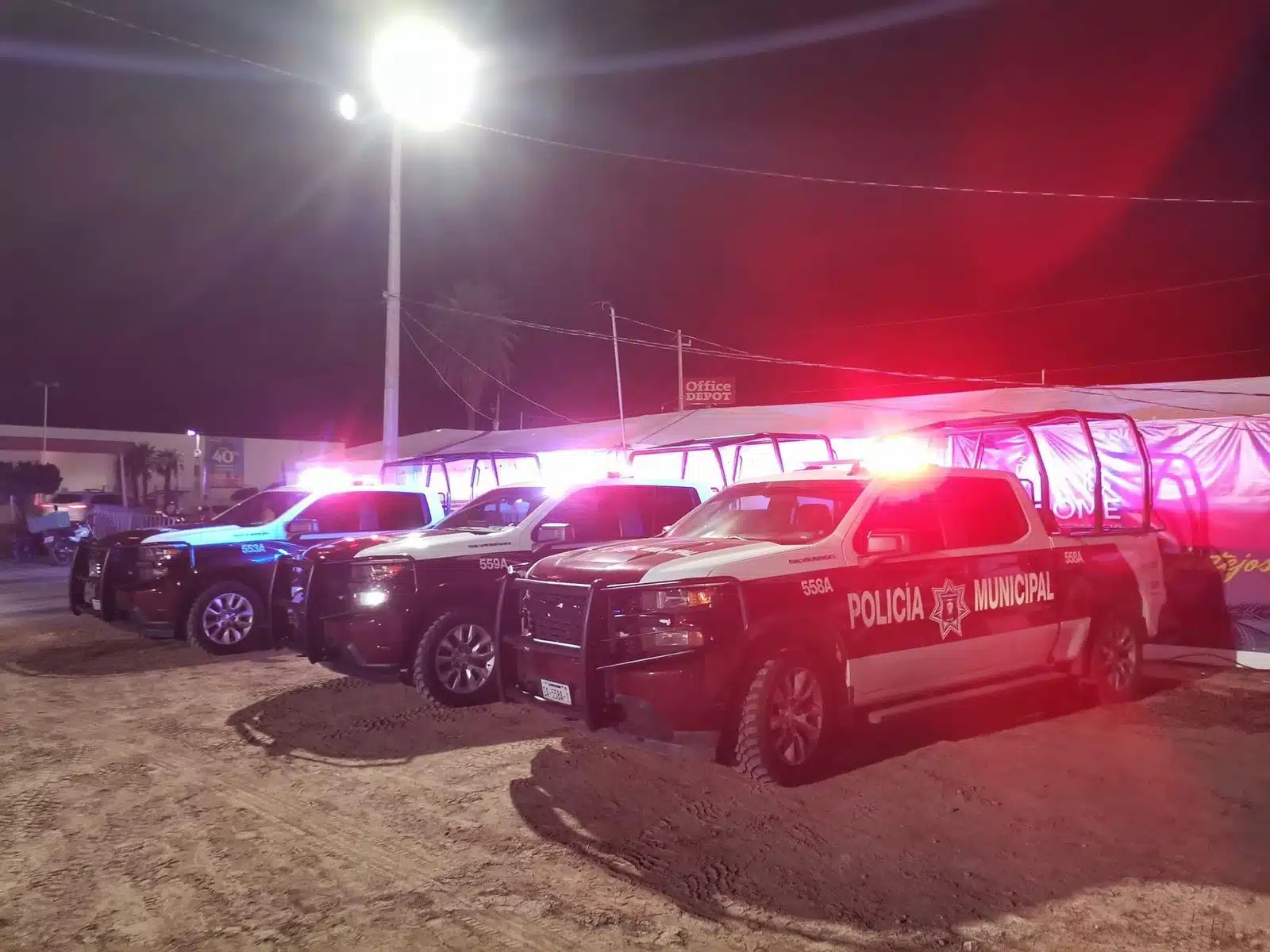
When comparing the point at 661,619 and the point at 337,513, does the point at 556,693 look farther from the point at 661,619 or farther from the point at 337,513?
the point at 337,513

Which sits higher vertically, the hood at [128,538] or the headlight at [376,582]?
the hood at [128,538]

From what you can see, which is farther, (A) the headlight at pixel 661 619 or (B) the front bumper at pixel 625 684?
(A) the headlight at pixel 661 619

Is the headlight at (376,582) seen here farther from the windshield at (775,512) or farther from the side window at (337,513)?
the side window at (337,513)

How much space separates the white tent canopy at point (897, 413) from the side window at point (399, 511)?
233 inches

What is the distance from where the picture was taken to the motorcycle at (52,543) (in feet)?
77.3

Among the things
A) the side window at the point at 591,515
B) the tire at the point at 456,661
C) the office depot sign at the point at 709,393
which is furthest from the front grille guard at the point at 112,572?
the office depot sign at the point at 709,393

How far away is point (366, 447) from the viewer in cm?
2942

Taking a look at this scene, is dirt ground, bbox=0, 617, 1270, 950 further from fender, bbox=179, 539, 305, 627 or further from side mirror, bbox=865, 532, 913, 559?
fender, bbox=179, 539, 305, 627

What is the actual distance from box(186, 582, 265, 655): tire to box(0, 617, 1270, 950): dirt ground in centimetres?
245

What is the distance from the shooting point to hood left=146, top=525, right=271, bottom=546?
1009cm

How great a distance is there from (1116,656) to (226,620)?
881 centimetres

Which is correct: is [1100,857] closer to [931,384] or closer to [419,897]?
[419,897]

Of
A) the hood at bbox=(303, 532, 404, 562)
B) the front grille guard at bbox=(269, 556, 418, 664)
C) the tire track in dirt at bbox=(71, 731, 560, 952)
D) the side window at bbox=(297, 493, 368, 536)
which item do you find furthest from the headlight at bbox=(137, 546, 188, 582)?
the tire track in dirt at bbox=(71, 731, 560, 952)

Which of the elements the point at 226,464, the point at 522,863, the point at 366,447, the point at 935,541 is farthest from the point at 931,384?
the point at 226,464
